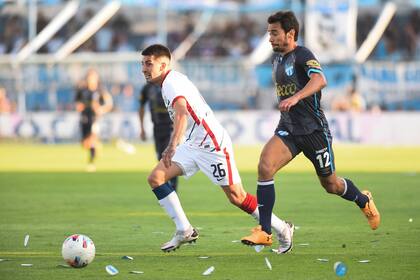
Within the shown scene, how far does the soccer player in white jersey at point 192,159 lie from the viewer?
10867 millimetres

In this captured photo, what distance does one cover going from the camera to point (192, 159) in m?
11.0

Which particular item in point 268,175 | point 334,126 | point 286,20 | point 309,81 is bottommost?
point 334,126

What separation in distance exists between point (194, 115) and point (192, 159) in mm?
462

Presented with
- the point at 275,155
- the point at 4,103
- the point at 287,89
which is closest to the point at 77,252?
the point at 275,155

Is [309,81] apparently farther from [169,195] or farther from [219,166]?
[169,195]

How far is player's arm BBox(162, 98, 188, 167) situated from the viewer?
34.3 feet

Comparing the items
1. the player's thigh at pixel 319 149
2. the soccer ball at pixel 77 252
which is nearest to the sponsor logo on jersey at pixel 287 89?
the player's thigh at pixel 319 149

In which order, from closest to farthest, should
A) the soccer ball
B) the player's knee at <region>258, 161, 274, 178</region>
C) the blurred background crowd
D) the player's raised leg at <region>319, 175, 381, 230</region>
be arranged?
the soccer ball, the player's knee at <region>258, 161, 274, 178</region>, the player's raised leg at <region>319, 175, 381, 230</region>, the blurred background crowd

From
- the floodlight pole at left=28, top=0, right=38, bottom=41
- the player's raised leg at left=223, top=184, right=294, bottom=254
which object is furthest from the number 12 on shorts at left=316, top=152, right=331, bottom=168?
the floodlight pole at left=28, top=0, right=38, bottom=41

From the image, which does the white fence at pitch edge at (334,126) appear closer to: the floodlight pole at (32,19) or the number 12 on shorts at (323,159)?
the floodlight pole at (32,19)

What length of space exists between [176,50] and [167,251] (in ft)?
105

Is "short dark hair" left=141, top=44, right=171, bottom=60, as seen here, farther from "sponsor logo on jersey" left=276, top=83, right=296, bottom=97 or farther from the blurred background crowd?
the blurred background crowd

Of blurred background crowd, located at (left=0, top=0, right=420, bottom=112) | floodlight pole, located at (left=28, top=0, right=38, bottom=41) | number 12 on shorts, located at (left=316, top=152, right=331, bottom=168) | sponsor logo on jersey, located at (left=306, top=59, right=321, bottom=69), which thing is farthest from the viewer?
floodlight pole, located at (left=28, top=0, right=38, bottom=41)

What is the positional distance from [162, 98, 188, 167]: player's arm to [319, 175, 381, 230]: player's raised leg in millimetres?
1815
